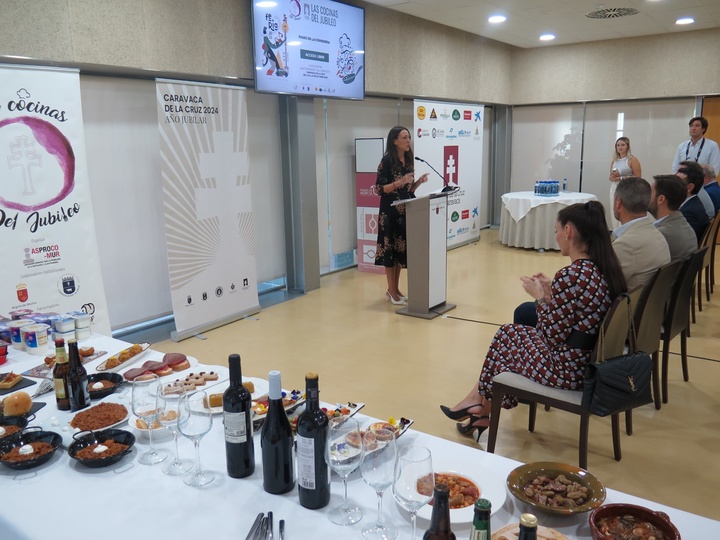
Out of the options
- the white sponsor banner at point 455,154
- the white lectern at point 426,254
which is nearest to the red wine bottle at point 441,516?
the white lectern at point 426,254

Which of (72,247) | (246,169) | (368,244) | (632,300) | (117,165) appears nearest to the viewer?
(632,300)

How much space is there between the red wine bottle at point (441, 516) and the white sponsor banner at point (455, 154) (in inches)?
256

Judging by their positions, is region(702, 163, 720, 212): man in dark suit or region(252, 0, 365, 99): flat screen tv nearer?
region(252, 0, 365, 99): flat screen tv

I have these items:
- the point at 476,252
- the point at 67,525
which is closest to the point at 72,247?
the point at 67,525

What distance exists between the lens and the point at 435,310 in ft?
17.4

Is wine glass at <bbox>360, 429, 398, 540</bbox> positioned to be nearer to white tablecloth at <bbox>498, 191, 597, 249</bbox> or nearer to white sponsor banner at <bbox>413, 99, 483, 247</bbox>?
white sponsor banner at <bbox>413, 99, 483, 247</bbox>

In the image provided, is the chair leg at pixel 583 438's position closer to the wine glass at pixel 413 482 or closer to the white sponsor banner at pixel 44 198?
the wine glass at pixel 413 482

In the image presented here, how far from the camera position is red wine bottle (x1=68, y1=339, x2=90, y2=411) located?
73.4 inches

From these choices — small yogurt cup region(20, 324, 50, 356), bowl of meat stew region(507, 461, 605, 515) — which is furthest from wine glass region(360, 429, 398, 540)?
small yogurt cup region(20, 324, 50, 356)

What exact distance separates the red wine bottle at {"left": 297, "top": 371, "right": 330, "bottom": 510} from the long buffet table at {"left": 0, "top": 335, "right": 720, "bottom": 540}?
0.04 metres

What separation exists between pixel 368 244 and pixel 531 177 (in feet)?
14.2

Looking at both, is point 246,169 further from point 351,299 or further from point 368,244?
point 368,244

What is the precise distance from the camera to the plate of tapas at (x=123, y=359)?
218 cm

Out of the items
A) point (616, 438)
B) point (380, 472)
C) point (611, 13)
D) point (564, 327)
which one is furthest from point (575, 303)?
point (611, 13)
